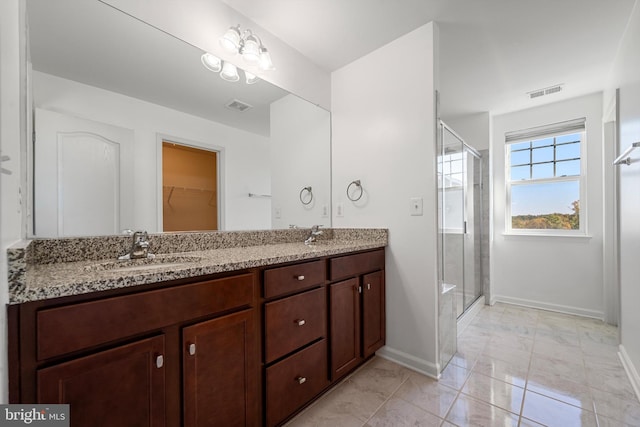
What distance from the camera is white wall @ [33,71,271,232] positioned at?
1202mm

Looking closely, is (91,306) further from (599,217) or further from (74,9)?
(599,217)

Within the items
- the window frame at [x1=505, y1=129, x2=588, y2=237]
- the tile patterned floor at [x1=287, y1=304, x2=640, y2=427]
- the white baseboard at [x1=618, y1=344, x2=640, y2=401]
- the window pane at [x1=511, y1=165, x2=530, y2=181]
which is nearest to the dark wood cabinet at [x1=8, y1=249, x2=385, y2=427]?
the tile patterned floor at [x1=287, y1=304, x2=640, y2=427]

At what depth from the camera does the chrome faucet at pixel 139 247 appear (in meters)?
1.27

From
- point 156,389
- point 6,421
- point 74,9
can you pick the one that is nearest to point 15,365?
point 6,421

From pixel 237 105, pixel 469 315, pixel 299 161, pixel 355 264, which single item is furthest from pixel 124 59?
pixel 469 315

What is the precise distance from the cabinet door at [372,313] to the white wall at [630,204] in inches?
58.4

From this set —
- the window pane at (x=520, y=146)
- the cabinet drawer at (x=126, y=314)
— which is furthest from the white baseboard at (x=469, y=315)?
the cabinet drawer at (x=126, y=314)

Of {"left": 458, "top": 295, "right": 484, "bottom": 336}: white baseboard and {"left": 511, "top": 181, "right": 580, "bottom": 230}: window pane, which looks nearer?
{"left": 458, "top": 295, "right": 484, "bottom": 336}: white baseboard

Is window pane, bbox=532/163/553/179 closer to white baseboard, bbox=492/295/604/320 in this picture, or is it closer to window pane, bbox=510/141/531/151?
window pane, bbox=510/141/531/151

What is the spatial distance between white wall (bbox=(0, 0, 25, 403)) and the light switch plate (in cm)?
190

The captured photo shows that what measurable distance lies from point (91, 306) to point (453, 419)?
172 cm

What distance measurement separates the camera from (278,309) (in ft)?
4.19

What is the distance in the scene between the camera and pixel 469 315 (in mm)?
2775

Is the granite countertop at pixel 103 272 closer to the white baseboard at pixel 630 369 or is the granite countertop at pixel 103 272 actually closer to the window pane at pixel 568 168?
the white baseboard at pixel 630 369
